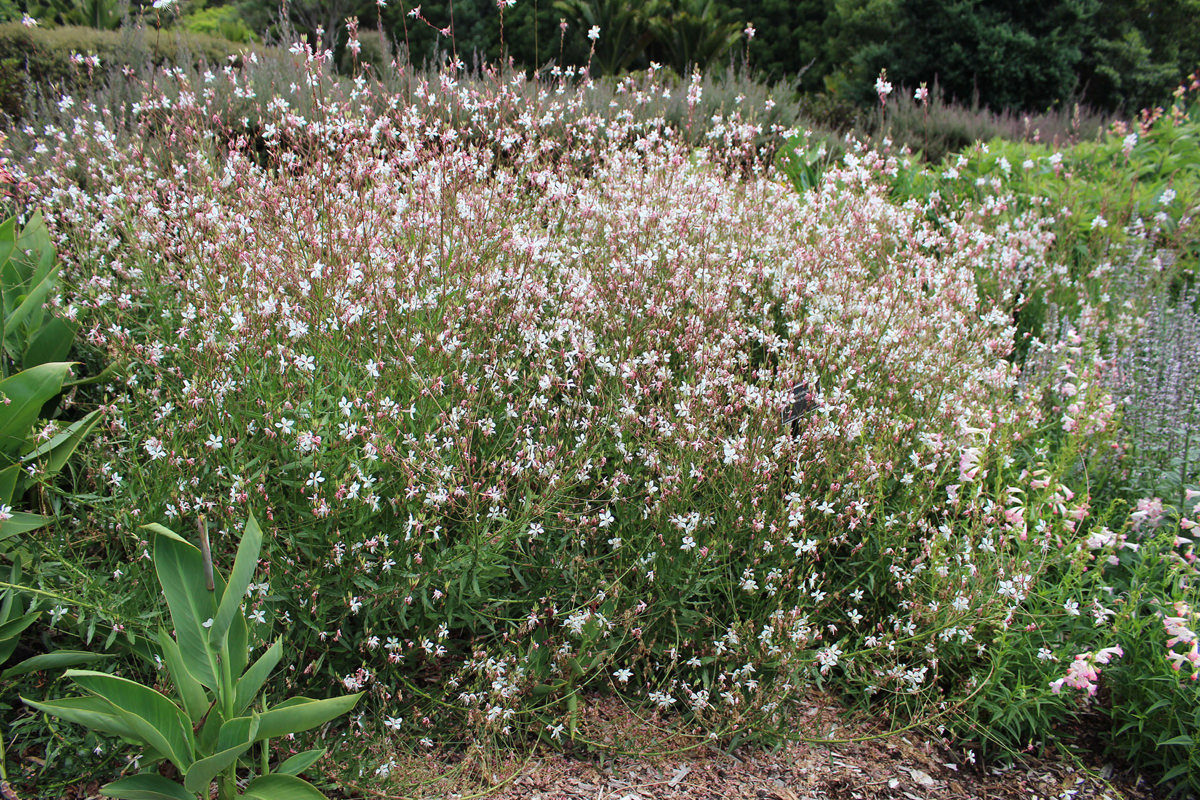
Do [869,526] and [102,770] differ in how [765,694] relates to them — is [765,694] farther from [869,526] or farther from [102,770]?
[102,770]

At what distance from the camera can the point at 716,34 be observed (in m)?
15.9

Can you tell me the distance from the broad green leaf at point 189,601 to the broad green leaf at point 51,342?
5.14 ft

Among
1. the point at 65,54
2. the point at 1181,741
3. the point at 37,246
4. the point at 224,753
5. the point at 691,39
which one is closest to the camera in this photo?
the point at 224,753

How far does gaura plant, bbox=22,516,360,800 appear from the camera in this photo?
1.94 meters

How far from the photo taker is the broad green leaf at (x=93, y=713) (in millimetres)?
1903

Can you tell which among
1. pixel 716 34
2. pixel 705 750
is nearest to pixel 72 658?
pixel 705 750

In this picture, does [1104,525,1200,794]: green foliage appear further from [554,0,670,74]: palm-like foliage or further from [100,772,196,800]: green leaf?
[554,0,670,74]: palm-like foliage

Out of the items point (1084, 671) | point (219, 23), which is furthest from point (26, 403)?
point (219, 23)

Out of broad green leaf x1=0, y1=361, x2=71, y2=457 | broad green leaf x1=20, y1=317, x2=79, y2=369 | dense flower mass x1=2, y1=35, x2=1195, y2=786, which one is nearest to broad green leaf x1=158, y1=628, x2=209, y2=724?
dense flower mass x1=2, y1=35, x2=1195, y2=786

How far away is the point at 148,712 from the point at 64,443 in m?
1.24

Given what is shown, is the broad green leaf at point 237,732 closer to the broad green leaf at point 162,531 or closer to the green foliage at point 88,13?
the broad green leaf at point 162,531

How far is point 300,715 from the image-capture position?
2016 mm

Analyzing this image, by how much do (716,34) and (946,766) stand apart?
A: 15.6 metres

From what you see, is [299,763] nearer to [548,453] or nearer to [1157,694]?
[548,453]
